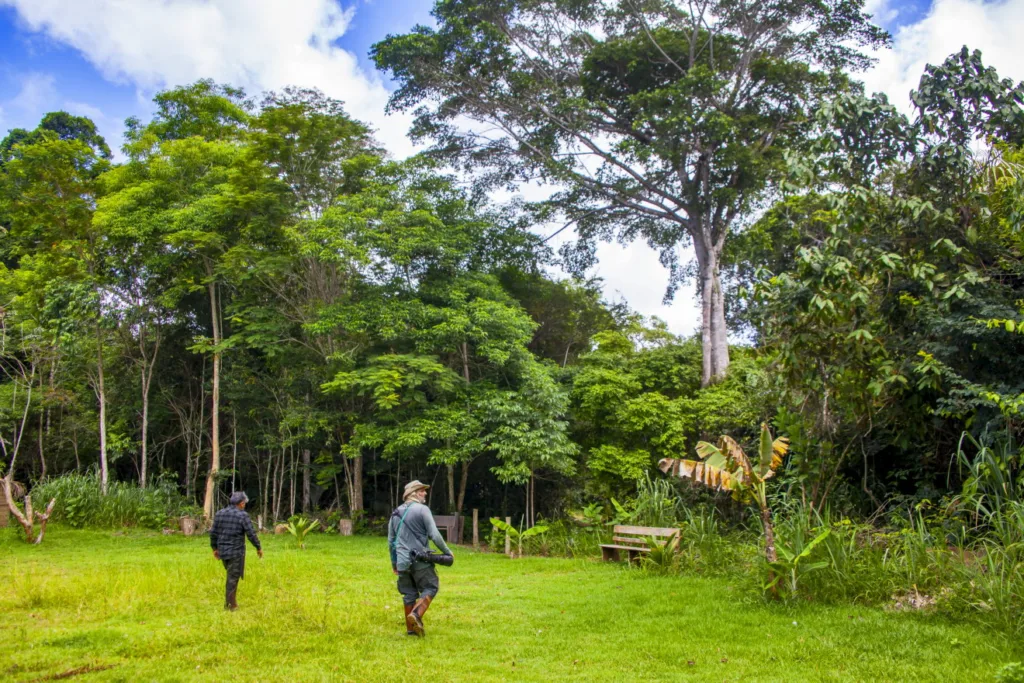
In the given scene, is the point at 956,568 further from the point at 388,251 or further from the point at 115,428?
the point at 115,428

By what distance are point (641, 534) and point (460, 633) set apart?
16.3 feet

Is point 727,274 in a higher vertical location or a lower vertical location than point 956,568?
higher

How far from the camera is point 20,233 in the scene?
18875 millimetres

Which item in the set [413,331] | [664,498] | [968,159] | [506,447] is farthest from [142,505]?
[968,159]

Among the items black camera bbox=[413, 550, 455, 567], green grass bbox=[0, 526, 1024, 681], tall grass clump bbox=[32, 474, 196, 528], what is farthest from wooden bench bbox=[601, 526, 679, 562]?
tall grass clump bbox=[32, 474, 196, 528]

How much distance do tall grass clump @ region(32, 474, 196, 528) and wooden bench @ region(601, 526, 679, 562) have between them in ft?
36.4

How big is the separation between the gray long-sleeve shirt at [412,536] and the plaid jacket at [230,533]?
1845 mm

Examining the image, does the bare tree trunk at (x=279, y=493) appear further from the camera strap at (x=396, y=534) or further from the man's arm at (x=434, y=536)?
the man's arm at (x=434, y=536)

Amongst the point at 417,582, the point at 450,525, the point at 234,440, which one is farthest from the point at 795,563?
the point at 234,440

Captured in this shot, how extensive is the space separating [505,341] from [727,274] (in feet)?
29.9

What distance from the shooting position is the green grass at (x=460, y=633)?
548 cm

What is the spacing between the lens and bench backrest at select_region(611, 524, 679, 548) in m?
10.6

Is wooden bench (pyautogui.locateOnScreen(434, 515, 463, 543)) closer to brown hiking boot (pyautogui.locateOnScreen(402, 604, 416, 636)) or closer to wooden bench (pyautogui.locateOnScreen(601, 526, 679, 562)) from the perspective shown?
wooden bench (pyautogui.locateOnScreen(601, 526, 679, 562))

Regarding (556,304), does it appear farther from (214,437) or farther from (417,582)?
(417,582)
